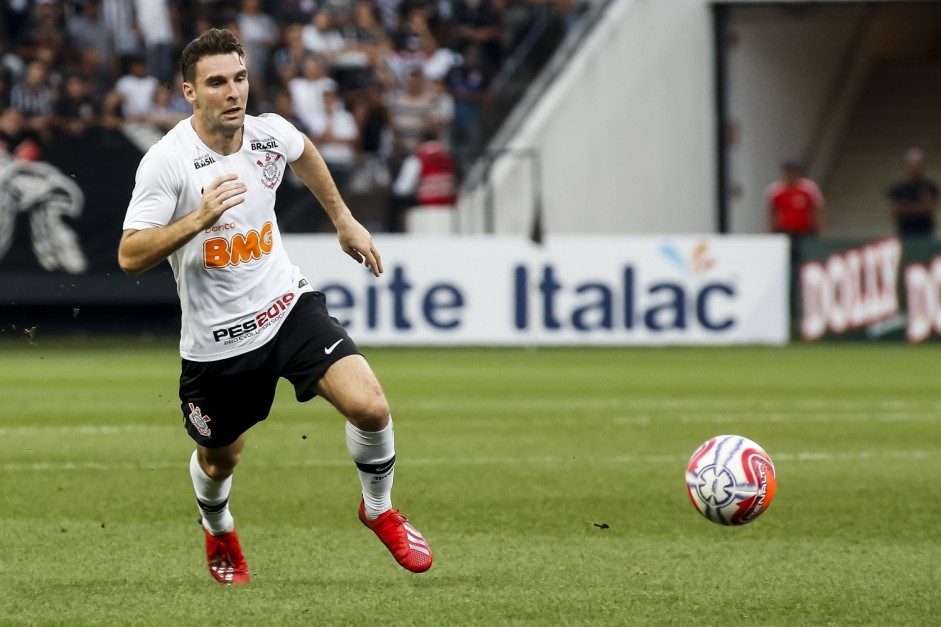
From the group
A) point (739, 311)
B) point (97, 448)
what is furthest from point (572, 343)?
point (97, 448)

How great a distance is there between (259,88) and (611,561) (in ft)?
50.3

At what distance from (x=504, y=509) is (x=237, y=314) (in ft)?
8.12

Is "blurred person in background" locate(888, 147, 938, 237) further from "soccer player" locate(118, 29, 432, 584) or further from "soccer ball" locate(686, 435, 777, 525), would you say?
"soccer player" locate(118, 29, 432, 584)

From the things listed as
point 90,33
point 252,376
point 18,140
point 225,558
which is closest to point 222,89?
point 252,376

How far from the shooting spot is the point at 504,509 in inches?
325

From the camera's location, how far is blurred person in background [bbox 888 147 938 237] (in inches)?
928

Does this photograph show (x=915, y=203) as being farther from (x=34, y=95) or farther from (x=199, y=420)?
(x=199, y=420)

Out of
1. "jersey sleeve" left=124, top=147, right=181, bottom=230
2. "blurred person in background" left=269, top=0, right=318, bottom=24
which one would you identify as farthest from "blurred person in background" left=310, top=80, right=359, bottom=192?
"jersey sleeve" left=124, top=147, right=181, bottom=230

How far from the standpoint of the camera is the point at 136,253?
5789 mm

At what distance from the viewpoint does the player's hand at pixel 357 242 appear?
21.6 ft

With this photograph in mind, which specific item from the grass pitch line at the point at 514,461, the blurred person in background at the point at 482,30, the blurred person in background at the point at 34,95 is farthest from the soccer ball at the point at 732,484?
the blurred person in background at the point at 482,30

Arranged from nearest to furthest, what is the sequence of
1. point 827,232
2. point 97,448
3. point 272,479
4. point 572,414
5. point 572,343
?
point 272,479
point 97,448
point 572,414
point 572,343
point 827,232

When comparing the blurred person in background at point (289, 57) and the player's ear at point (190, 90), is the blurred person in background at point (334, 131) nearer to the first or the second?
the blurred person in background at point (289, 57)

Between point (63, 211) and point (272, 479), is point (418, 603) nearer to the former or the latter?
point (272, 479)
